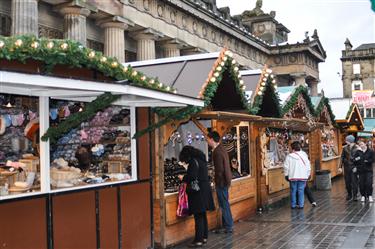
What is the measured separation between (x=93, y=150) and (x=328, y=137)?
16.1 m

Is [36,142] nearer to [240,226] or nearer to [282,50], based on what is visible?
[240,226]

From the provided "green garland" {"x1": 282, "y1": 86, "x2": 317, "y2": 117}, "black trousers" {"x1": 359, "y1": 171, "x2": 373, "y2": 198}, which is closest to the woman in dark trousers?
"green garland" {"x1": 282, "y1": 86, "x2": 317, "y2": 117}

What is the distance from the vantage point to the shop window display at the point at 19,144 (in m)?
6.16

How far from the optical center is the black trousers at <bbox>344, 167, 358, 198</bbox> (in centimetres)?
1440

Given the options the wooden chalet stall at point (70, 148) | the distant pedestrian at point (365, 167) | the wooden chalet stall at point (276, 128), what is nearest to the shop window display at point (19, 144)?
the wooden chalet stall at point (70, 148)

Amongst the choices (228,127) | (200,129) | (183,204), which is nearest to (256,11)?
(228,127)

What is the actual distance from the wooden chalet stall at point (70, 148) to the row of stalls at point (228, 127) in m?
0.65

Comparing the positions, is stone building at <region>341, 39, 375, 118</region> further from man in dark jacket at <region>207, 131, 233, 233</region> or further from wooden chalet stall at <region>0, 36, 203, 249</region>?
wooden chalet stall at <region>0, 36, 203, 249</region>

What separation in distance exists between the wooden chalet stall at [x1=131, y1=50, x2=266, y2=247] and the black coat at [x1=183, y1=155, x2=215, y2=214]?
Answer: 458 millimetres

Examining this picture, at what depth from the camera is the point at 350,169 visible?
14750 mm

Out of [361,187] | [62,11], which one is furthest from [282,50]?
[361,187]

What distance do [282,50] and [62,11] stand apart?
120 feet

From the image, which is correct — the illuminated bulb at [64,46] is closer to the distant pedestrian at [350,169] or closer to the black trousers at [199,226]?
the black trousers at [199,226]

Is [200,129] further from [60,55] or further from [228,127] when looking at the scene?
[60,55]
